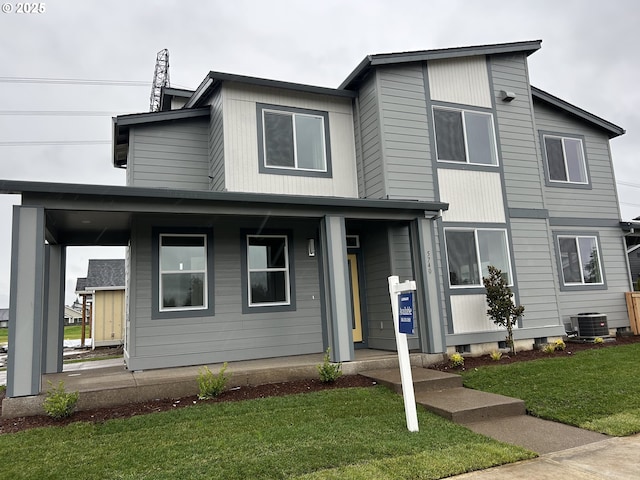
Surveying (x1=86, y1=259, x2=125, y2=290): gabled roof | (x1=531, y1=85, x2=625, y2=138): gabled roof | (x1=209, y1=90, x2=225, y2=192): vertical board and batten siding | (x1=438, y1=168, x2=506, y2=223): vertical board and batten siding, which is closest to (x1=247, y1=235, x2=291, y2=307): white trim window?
(x1=209, y1=90, x2=225, y2=192): vertical board and batten siding

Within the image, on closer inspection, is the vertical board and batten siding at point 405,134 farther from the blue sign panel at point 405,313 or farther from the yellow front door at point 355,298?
the blue sign panel at point 405,313

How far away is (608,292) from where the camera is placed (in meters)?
12.2

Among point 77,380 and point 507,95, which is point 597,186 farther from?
point 77,380

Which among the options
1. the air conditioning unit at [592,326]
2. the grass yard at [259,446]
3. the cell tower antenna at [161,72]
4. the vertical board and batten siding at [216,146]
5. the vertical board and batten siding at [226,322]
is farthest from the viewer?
the cell tower antenna at [161,72]

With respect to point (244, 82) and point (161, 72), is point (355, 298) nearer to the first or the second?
point (244, 82)

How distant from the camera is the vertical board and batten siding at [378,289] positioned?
30.7ft

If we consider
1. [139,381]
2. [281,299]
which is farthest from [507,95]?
[139,381]

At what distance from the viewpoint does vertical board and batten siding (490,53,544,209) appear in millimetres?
10727

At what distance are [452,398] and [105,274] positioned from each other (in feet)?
56.4

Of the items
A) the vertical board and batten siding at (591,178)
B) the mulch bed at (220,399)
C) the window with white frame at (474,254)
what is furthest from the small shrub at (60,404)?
the vertical board and batten siding at (591,178)

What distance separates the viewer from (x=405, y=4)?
49.2 feet

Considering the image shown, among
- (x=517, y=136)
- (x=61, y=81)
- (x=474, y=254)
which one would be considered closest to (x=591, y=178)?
(x=517, y=136)

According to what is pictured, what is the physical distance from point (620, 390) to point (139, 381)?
22.5ft

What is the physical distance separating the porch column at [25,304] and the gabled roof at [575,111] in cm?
1179
